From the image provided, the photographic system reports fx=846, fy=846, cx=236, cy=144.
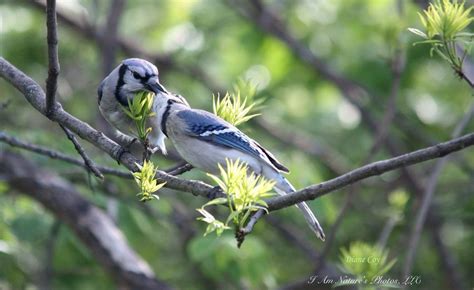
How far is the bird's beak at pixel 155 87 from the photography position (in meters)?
3.23

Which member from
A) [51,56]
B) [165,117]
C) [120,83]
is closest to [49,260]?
[120,83]

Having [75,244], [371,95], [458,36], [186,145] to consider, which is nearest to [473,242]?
[371,95]

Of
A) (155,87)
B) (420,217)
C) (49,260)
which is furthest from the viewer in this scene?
(49,260)

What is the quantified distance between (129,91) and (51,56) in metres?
0.94

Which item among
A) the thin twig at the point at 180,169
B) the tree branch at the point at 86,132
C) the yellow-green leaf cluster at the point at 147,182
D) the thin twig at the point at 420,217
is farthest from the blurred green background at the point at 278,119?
Answer: the yellow-green leaf cluster at the point at 147,182

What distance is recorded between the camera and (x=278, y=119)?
237 inches

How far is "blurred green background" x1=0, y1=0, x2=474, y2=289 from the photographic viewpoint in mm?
4867

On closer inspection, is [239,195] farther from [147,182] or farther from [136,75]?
[136,75]

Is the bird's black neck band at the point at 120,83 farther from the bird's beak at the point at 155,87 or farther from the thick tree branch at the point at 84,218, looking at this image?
the thick tree branch at the point at 84,218

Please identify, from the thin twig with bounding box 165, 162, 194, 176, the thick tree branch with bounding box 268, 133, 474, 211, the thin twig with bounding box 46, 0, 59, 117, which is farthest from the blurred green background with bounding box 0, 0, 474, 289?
the thick tree branch with bounding box 268, 133, 474, 211

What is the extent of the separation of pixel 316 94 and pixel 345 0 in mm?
764

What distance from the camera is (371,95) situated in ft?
18.2

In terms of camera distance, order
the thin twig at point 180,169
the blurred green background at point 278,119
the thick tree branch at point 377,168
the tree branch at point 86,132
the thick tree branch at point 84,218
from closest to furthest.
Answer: the thick tree branch at point 377,168 → the tree branch at point 86,132 → the thin twig at point 180,169 → the thick tree branch at point 84,218 → the blurred green background at point 278,119

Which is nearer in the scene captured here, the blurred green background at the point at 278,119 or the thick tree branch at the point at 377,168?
the thick tree branch at the point at 377,168
